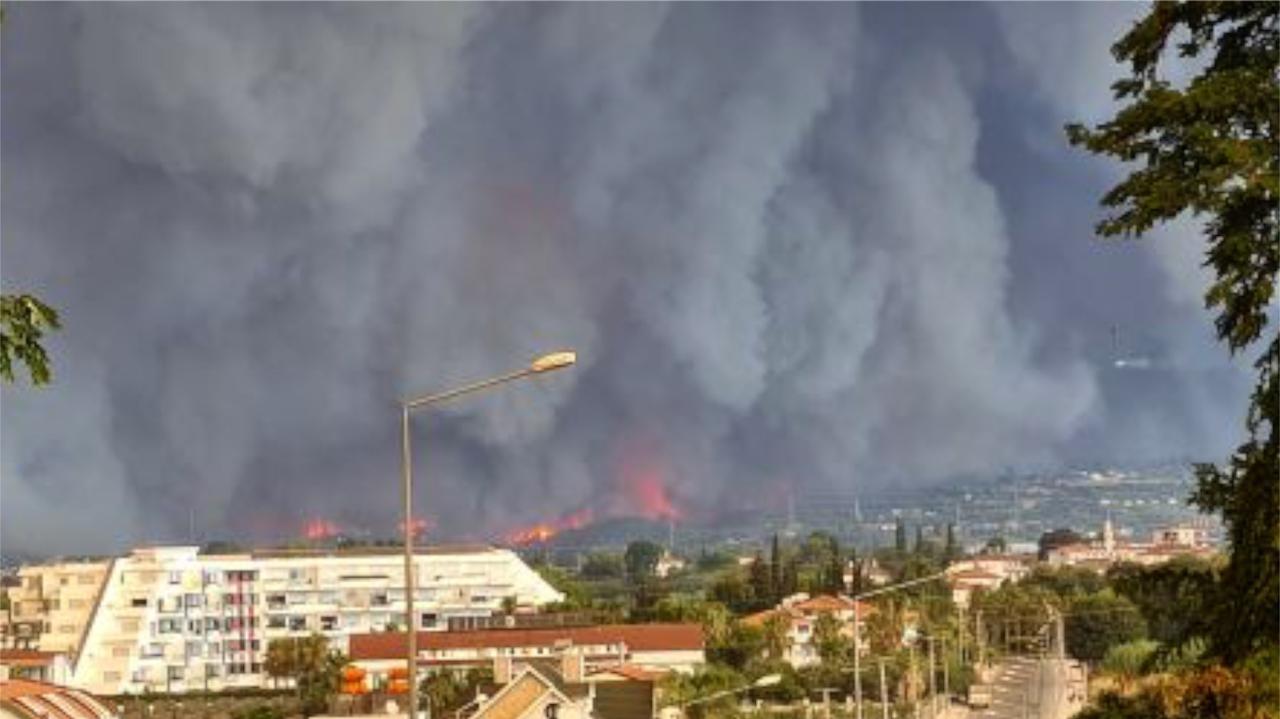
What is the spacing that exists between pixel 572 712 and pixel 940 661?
9342cm

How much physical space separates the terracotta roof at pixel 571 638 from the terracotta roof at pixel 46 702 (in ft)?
256

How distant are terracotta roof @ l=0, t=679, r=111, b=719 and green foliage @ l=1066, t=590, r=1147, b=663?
115m

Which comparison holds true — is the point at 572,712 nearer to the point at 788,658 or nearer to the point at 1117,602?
the point at 788,658

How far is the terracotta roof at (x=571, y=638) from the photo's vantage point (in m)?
170

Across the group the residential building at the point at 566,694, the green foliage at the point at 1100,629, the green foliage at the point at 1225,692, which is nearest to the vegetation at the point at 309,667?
the residential building at the point at 566,694

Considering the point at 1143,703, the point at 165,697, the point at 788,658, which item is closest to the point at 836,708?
the point at 788,658

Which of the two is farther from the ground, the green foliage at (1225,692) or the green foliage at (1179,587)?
the green foliage at (1179,587)

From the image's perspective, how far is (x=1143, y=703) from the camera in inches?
731

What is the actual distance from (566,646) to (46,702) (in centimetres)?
7819

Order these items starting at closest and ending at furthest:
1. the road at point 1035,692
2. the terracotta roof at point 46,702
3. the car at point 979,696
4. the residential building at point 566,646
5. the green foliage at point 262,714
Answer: the terracotta roof at point 46,702 < the road at point 1035,692 < the green foliage at point 262,714 < the car at point 979,696 < the residential building at point 566,646

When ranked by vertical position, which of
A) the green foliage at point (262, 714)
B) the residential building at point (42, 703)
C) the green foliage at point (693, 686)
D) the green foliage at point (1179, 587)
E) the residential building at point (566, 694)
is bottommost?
the green foliage at point (262, 714)

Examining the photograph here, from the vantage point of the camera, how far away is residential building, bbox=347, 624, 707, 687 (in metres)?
164

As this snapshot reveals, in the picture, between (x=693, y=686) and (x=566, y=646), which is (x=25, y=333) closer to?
(x=693, y=686)

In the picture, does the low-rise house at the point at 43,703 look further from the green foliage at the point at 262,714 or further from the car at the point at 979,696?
the car at the point at 979,696
